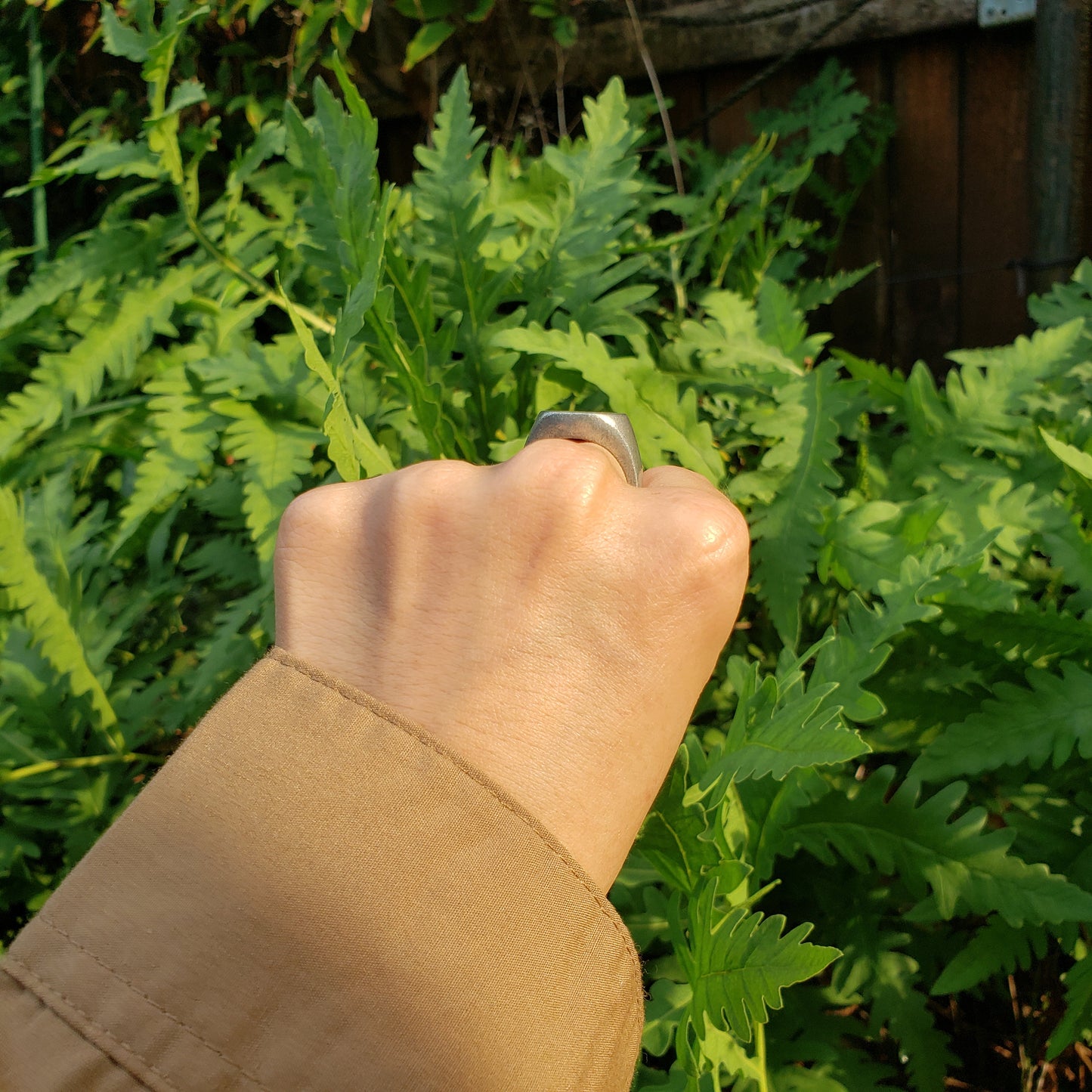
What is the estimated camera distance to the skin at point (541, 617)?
56 cm

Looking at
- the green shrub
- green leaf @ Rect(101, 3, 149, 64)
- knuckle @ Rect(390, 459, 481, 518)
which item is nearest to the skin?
knuckle @ Rect(390, 459, 481, 518)

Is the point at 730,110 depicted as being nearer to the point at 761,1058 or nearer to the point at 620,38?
the point at 620,38

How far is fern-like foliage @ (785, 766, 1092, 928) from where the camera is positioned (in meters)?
0.88

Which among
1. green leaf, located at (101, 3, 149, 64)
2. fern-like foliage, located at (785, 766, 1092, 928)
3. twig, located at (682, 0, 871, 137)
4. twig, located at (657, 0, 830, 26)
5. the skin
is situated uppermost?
green leaf, located at (101, 3, 149, 64)

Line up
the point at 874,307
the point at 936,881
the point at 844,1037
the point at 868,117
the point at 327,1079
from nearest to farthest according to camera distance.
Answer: the point at 327,1079 → the point at 936,881 → the point at 844,1037 → the point at 868,117 → the point at 874,307

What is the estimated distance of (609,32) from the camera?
6.97ft

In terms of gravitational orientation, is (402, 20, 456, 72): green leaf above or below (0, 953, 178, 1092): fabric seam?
above

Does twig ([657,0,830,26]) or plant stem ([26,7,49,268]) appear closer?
twig ([657,0,830,26])

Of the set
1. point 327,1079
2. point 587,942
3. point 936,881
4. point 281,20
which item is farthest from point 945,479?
point 281,20

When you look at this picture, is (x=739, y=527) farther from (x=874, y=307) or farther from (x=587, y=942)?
(x=874, y=307)

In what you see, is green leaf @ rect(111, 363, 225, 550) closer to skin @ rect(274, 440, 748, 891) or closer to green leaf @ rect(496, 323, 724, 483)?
green leaf @ rect(496, 323, 724, 483)

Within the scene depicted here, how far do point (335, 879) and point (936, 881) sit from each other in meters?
0.69

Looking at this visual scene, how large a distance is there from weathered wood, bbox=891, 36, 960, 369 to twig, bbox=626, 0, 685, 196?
494mm

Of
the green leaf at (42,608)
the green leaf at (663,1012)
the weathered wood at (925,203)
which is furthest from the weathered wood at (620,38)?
the green leaf at (663,1012)
